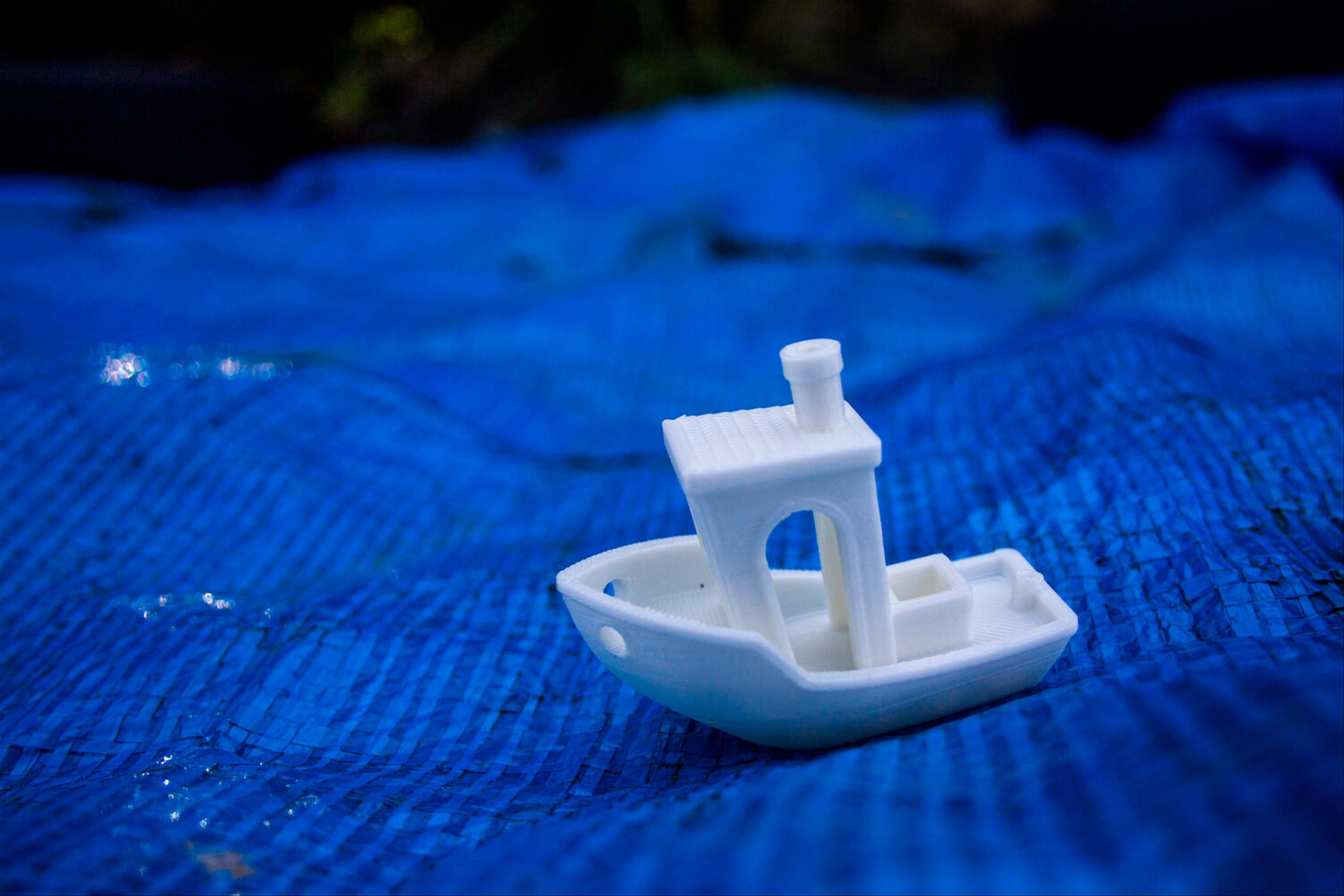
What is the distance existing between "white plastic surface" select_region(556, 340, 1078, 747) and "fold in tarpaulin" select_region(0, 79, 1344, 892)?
35 millimetres

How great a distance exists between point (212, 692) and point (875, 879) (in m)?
0.54

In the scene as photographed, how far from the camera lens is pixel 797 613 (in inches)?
26.0

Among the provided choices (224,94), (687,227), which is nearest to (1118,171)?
(687,227)

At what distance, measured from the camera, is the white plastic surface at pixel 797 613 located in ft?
1.74

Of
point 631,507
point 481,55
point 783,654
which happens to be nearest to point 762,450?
point 783,654

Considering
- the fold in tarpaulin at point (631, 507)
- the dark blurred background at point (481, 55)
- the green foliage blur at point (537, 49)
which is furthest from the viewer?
the green foliage blur at point (537, 49)

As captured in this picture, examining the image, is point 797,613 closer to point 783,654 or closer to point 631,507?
point 783,654

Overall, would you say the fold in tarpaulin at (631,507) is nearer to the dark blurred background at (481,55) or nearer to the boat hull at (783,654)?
the boat hull at (783,654)

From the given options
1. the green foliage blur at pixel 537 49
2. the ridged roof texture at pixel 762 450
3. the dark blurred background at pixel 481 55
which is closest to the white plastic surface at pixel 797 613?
the ridged roof texture at pixel 762 450

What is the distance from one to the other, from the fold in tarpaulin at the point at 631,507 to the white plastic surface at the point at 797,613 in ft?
0.11

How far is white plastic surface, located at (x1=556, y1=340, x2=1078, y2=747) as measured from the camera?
0.53m

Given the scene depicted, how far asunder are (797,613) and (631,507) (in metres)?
0.37

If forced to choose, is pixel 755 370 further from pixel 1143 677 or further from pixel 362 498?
pixel 1143 677

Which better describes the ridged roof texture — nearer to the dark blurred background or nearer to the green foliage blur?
the dark blurred background
